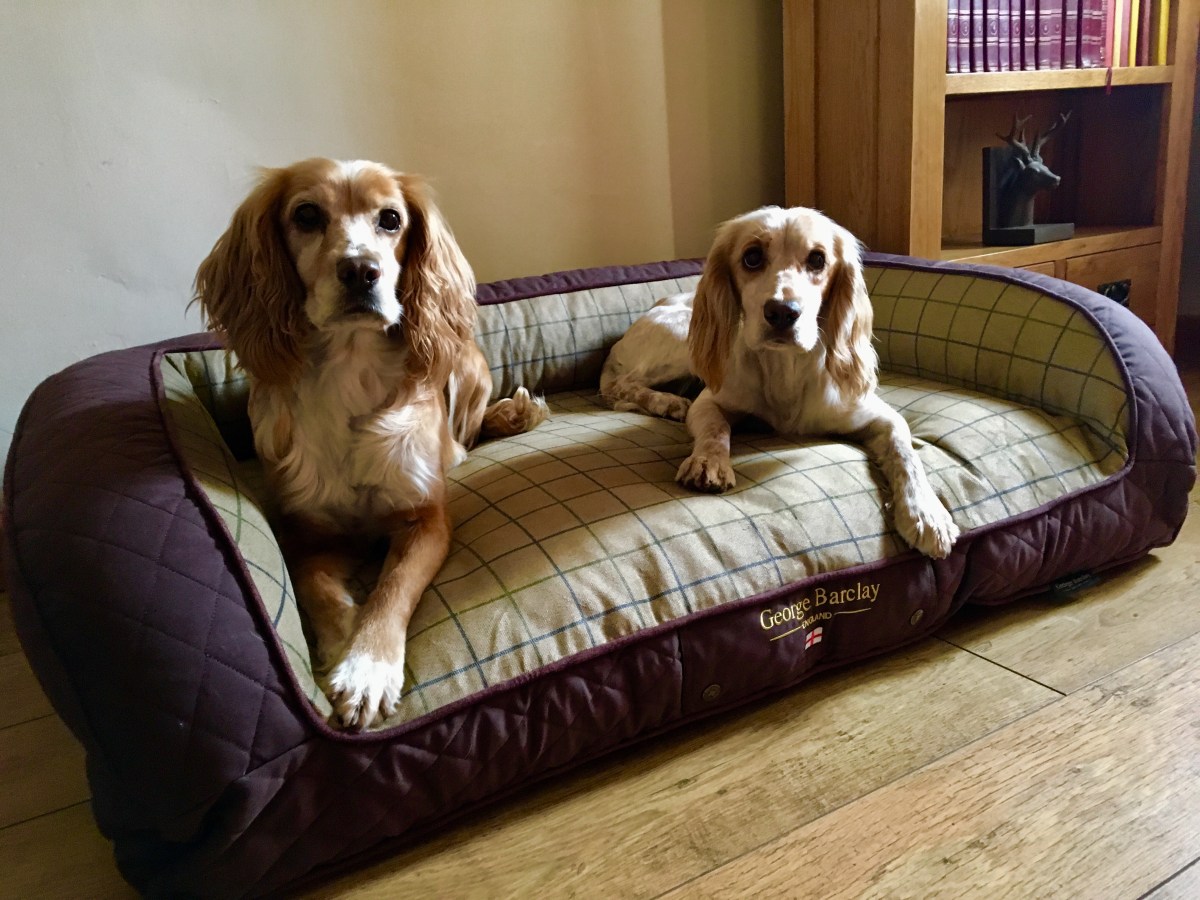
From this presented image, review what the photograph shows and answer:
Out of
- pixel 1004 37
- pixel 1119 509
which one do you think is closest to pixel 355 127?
pixel 1004 37

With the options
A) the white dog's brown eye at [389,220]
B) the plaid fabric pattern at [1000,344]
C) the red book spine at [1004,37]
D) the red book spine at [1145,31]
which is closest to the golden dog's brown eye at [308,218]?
the white dog's brown eye at [389,220]

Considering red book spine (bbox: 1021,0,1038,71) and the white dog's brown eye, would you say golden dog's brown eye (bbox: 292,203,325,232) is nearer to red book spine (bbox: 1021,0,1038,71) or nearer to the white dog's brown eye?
the white dog's brown eye

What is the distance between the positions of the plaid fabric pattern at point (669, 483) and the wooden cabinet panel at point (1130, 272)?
1.04 m

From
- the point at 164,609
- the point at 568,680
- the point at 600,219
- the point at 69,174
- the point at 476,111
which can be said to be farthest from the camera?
the point at 600,219

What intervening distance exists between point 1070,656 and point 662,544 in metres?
0.78

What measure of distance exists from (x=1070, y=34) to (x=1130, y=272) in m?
0.83

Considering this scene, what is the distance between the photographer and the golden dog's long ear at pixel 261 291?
151 cm

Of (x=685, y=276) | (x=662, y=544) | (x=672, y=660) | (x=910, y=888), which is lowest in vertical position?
(x=910, y=888)

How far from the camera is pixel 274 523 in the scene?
164cm

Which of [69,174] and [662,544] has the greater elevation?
[69,174]

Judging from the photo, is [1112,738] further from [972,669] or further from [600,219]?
[600,219]

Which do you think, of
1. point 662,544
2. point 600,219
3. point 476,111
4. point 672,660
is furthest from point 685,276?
point 672,660

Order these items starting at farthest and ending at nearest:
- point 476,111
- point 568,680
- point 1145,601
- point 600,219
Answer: point 600,219, point 476,111, point 1145,601, point 568,680

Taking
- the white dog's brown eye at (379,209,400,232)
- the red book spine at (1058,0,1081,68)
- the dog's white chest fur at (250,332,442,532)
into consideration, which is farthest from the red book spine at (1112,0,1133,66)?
the dog's white chest fur at (250,332,442,532)
